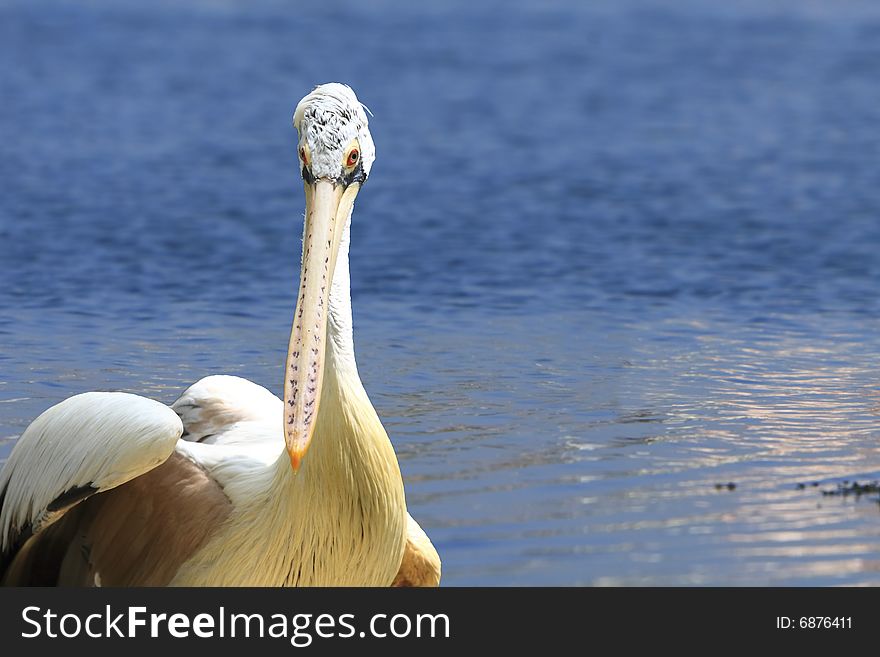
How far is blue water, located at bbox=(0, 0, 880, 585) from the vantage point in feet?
17.3

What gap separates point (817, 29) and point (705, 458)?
20.6 meters

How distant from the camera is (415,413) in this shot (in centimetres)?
632

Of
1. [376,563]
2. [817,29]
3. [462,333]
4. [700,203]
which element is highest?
[817,29]

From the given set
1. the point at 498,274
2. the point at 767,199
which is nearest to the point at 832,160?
the point at 767,199

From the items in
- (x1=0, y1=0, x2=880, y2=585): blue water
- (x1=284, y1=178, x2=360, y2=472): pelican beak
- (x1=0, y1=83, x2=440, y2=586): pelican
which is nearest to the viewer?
(x1=284, y1=178, x2=360, y2=472): pelican beak

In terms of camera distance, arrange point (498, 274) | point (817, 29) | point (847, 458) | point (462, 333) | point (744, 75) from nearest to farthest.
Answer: point (847, 458), point (462, 333), point (498, 274), point (744, 75), point (817, 29)

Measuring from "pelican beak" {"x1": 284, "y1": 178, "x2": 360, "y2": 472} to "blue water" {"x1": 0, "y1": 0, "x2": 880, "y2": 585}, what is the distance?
913 millimetres

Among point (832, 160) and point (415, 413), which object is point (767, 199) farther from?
point (415, 413)

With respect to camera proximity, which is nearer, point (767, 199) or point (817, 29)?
point (767, 199)

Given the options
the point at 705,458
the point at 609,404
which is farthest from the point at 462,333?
the point at 705,458

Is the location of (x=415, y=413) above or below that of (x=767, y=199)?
below

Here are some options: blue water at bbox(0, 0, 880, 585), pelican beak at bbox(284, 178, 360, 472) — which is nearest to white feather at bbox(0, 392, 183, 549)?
pelican beak at bbox(284, 178, 360, 472)

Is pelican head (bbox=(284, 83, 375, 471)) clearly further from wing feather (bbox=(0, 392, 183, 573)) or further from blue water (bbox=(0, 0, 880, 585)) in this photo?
blue water (bbox=(0, 0, 880, 585))

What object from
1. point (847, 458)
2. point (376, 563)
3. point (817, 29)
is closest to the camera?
point (376, 563)
